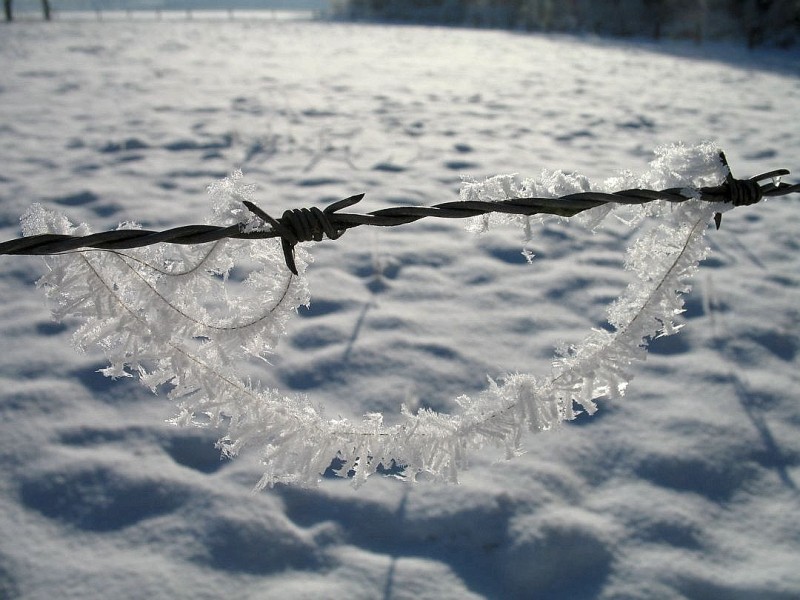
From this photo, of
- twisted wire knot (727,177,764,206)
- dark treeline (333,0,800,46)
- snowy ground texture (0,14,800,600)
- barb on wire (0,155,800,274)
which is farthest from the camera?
dark treeline (333,0,800,46)

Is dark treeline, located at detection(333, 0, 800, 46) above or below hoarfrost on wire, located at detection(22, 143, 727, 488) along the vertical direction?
above

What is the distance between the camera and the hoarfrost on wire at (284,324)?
987mm

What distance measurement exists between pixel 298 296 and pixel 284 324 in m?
0.06

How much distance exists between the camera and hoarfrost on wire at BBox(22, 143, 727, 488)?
0.99m

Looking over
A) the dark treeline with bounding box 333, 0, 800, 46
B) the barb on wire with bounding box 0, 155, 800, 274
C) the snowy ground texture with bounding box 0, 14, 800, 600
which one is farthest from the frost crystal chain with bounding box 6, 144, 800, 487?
the dark treeline with bounding box 333, 0, 800, 46

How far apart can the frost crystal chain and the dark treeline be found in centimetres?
1995

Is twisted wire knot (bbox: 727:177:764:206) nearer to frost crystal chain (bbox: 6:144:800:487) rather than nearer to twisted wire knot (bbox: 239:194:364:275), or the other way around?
frost crystal chain (bbox: 6:144:800:487)

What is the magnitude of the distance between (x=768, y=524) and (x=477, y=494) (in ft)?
2.90

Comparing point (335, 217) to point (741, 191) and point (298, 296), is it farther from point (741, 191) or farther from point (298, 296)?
point (741, 191)

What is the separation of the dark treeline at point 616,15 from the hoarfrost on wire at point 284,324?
65.4ft

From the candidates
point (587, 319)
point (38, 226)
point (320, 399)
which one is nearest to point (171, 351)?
point (38, 226)

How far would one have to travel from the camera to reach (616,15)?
69.8ft

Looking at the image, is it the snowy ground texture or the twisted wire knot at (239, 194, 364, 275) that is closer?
the twisted wire knot at (239, 194, 364, 275)

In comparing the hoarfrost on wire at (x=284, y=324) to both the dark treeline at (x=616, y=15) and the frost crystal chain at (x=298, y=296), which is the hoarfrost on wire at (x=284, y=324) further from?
the dark treeline at (x=616, y=15)
